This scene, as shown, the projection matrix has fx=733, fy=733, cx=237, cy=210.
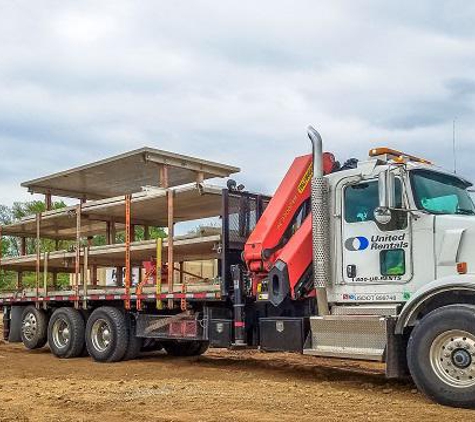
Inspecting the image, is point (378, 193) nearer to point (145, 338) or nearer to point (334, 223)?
point (334, 223)

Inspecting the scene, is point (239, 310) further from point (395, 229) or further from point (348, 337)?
point (395, 229)

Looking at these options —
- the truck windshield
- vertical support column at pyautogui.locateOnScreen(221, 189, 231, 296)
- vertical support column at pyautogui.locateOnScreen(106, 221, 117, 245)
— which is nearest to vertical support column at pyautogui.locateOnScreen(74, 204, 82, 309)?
vertical support column at pyautogui.locateOnScreen(106, 221, 117, 245)

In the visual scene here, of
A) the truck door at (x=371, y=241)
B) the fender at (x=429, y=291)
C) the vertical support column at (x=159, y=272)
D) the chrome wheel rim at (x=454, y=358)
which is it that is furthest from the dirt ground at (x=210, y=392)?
the truck door at (x=371, y=241)

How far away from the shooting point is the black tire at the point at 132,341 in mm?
13328

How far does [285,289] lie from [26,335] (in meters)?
7.80

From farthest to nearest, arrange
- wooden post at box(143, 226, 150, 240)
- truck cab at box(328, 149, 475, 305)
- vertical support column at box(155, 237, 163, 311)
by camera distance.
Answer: wooden post at box(143, 226, 150, 240) < vertical support column at box(155, 237, 163, 311) < truck cab at box(328, 149, 475, 305)

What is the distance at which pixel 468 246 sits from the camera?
840 cm

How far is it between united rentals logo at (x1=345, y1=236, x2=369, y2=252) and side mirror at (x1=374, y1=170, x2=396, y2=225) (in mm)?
620

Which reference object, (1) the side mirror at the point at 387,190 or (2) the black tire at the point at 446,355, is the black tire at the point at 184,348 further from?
(2) the black tire at the point at 446,355

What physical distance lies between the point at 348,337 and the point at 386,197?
1.83 m

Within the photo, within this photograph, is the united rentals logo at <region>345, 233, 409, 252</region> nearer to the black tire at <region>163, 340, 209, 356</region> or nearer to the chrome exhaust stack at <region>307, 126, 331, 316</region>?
the chrome exhaust stack at <region>307, 126, 331, 316</region>

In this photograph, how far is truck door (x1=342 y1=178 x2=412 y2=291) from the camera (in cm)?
896

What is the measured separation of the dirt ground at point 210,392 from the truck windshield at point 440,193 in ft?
7.57

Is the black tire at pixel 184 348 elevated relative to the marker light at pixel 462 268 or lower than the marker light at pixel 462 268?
lower
